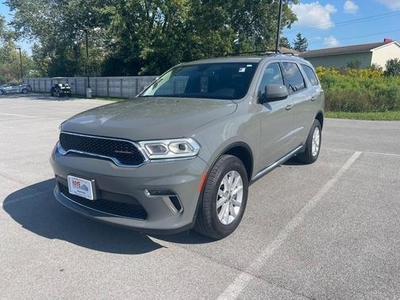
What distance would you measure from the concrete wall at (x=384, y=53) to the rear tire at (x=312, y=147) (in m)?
42.5

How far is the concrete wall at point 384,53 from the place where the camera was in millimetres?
42250

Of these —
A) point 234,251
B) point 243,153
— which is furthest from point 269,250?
point 243,153

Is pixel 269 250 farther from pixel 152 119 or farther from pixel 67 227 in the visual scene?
pixel 67 227

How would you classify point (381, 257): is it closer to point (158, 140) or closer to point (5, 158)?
point (158, 140)

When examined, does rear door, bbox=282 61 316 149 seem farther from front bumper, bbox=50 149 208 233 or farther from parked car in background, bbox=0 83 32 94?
parked car in background, bbox=0 83 32 94

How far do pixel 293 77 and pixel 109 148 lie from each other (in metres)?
3.26

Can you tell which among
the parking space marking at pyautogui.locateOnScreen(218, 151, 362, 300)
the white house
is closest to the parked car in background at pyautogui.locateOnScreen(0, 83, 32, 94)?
the white house

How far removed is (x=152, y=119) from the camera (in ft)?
9.47

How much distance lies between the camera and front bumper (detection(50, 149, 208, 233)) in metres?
2.57

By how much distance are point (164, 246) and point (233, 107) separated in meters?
1.54

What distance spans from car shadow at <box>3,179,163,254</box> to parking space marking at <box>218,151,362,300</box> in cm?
88

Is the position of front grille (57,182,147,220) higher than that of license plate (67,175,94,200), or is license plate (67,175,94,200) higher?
license plate (67,175,94,200)

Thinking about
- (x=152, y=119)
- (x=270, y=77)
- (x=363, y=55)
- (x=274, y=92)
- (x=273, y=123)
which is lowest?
(x=273, y=123)

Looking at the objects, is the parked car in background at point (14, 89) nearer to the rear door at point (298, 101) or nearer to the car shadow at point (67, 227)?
the car shadow at point (67, 227)
